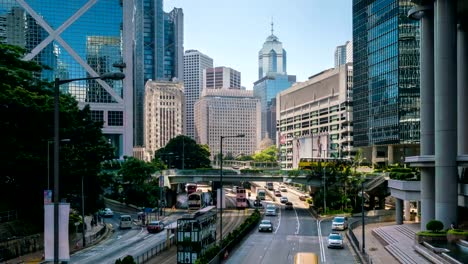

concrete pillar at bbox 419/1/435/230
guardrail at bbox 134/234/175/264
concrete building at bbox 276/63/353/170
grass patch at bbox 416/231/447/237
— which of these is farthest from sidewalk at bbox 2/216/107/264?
concrete building at bbox 276/63/353/170

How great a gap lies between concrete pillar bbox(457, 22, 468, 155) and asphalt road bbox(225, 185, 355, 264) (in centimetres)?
1605

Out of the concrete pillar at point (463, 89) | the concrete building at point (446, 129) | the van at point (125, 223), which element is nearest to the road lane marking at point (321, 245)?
the concrete building at point (446, 129)

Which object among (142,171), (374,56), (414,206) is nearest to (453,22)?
(414,206)

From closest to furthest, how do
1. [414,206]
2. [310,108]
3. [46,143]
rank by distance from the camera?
1. [46,143]
2. [414,206]
3. [310,108]

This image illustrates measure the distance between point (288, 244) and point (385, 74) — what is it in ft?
243

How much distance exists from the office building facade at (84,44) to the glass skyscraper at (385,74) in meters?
56.1

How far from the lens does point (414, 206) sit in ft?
311

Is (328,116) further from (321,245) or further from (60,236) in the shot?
(60,236)

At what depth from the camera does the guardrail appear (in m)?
45.2

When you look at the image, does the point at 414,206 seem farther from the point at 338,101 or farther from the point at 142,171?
the point at 338,101

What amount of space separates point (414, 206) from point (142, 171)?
46.7 meters

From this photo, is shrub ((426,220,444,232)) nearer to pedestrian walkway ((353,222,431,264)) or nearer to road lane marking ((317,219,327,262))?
pedestrian walkway ((353,222,431,264))

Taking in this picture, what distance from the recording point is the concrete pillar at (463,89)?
57.9 meters

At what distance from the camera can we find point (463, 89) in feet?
192
